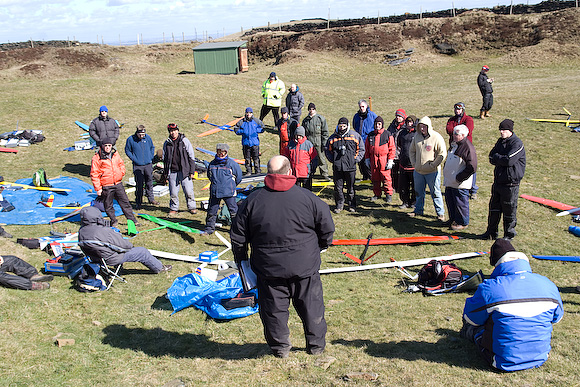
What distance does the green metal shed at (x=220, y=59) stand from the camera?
3691 centimetres

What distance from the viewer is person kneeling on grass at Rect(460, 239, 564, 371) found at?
4.54 m

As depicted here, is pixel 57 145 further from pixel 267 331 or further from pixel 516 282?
pixel 516 282

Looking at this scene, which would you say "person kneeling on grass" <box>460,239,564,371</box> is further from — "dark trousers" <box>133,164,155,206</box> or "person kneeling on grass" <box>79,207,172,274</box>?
"dark trousers" <box>133,164,155,206</box>

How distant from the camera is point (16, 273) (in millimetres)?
7590

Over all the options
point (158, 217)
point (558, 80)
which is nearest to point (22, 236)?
point (158, 217)

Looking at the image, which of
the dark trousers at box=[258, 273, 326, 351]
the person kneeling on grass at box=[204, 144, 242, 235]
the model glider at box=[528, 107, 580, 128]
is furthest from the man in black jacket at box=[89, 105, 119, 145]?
the model glider at box=[528, 107, 580, 128]

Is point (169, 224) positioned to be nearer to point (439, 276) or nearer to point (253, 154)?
point (253, 154)

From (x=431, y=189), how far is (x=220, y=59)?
30106mm

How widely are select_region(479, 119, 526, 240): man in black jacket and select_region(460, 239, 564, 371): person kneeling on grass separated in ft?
13.4

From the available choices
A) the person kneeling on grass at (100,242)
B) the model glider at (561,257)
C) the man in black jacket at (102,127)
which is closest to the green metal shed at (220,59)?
the man in black jacket at (102,127)

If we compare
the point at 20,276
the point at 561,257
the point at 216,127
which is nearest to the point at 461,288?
the point at 561,257

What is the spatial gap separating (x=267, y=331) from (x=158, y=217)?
22.1ft

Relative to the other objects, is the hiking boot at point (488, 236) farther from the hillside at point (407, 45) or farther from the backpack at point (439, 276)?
the hillside at point (407, 45)

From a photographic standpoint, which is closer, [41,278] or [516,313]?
[516,313]
